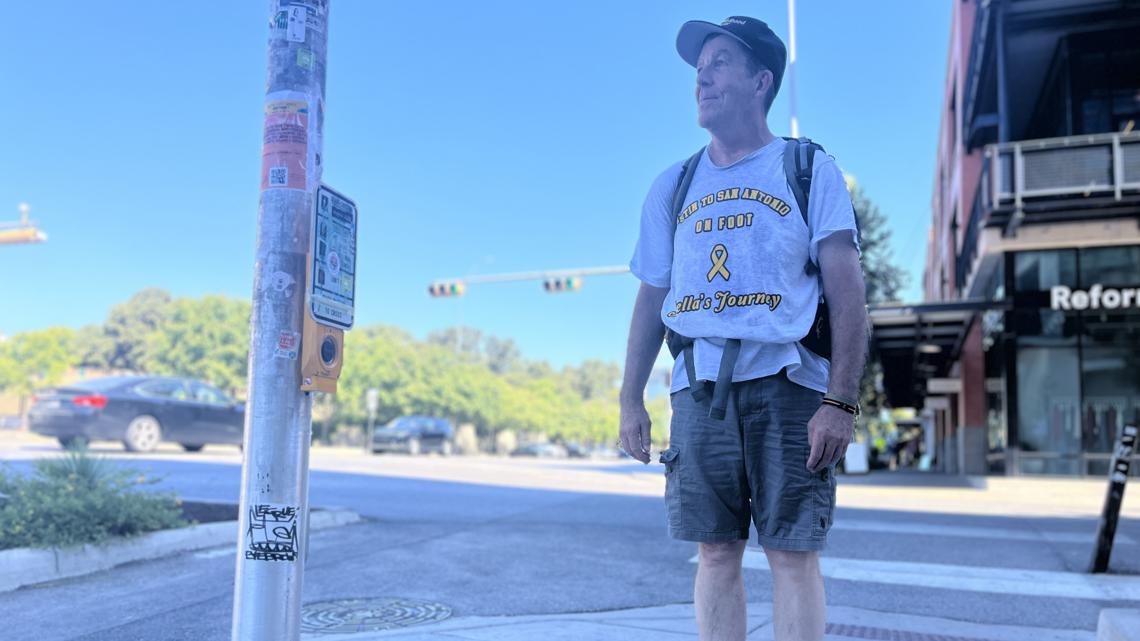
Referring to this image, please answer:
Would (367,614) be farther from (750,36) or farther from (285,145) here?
(750,36)

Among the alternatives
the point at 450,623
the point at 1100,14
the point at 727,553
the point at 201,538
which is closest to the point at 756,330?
the point at 727,553

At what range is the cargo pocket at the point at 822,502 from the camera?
2238mm

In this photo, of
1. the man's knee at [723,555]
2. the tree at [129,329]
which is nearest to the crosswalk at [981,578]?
the man's knee at [723,555]

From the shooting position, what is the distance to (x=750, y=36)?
2.61m

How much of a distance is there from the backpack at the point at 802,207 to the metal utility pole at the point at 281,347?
46.5 inches

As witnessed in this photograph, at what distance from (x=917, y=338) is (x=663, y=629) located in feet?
60.6

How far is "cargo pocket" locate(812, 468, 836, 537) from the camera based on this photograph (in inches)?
88.1

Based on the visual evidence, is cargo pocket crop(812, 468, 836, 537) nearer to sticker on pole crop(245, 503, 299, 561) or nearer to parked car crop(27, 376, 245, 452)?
sticker on pole crop(245, 503, 299, 561)

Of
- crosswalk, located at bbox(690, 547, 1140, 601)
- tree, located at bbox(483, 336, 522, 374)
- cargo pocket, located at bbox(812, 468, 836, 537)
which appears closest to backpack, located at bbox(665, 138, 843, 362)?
cargo pocket, located at bbox(812, 468, 836, 537)

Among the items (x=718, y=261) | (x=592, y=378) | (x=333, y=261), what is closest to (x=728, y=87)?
(x=718, y=261)

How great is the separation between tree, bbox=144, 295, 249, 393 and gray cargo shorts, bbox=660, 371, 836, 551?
48.2 m

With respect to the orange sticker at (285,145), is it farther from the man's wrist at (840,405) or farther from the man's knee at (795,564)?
the man's knee at (795,564)

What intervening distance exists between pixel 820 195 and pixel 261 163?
1770 mm

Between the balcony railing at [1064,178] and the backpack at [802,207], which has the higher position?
the balcony railing at [1064,178]
